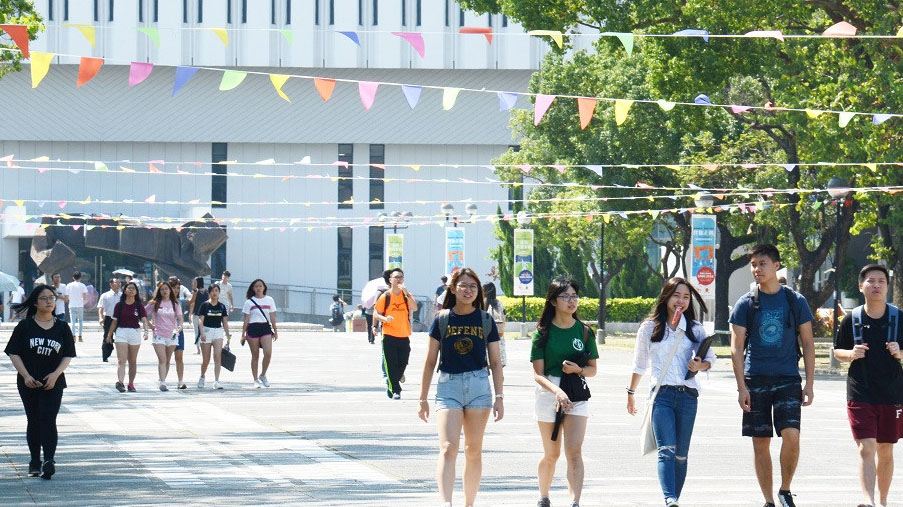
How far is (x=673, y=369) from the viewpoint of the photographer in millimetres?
9586

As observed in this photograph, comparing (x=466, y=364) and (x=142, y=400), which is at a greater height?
(x=466, y=364)

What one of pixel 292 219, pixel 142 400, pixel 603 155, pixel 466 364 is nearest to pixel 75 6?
pixel 292 219

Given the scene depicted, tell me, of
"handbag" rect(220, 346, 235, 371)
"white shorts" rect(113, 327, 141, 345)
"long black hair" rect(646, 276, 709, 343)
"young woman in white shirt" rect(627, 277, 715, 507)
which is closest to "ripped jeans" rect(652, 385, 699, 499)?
"young woman in white shirt" rect(627, 277, 715, 507)

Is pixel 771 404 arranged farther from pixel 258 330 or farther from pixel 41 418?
pixel 258 330

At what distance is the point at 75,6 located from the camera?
6712 centimetres

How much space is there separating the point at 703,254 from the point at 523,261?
1381 cm

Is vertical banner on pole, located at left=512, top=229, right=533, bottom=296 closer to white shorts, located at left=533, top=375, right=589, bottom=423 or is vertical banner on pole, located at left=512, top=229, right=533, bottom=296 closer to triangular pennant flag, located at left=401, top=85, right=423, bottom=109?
triangular pennant flag, located at left=401, top=85, right=423, bottom=109

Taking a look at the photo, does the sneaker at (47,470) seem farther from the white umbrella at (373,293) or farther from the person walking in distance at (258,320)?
the white umbrella at (373,293)

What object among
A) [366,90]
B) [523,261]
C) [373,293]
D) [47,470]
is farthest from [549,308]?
[523,261]

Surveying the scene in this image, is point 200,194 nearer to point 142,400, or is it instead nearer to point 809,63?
point 809,63

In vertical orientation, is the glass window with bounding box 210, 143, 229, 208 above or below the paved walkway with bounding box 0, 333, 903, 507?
above

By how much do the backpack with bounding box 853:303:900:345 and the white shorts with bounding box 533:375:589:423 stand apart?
→ 195 cm

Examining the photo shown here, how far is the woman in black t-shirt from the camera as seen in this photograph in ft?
38.0

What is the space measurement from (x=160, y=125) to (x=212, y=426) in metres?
55.8
